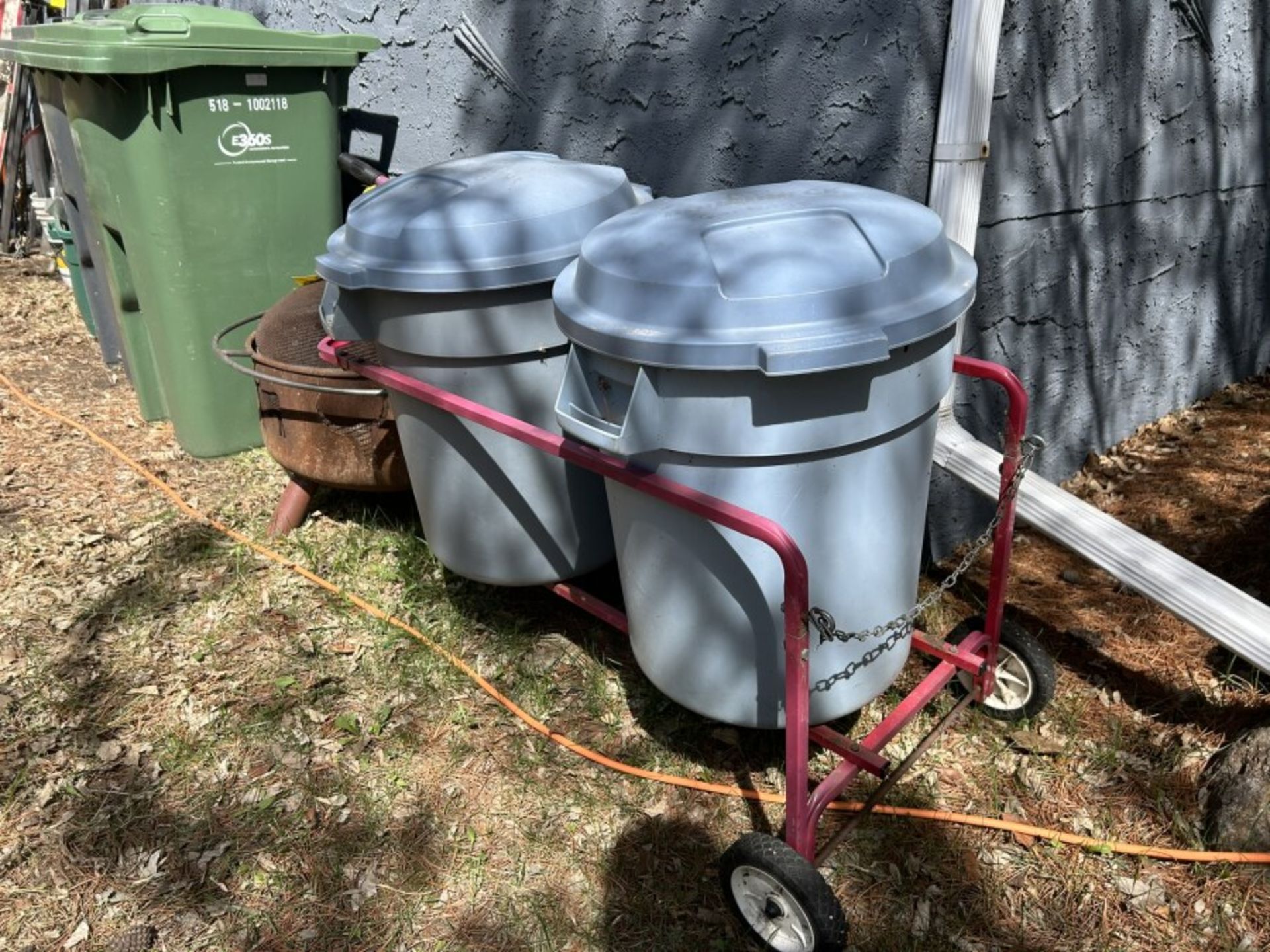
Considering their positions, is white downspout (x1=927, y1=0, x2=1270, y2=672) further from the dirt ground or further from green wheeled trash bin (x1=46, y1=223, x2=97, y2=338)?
green wheeled trash bin (x1=46, y1=223, x2=97, y2=338)

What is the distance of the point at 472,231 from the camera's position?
2.34 metres

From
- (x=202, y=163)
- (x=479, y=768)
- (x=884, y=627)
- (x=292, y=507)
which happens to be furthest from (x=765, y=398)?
(x=202, y=163)

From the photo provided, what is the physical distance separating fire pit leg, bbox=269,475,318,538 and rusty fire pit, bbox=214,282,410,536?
0.16 meters

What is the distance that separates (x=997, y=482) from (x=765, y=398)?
115 cm

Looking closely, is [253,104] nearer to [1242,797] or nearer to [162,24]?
[162,24]

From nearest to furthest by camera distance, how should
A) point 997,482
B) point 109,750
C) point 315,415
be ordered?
point 997,482 → point 109,750 → point 315,415

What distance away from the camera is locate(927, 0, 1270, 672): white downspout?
7.75 feet

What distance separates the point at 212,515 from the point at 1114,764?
3.25 metres

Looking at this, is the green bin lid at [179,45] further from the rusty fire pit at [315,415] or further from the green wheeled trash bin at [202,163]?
the rusty fire pit at [315,415]

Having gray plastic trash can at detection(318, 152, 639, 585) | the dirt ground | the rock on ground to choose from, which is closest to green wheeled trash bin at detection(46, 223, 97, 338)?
the dirt ground

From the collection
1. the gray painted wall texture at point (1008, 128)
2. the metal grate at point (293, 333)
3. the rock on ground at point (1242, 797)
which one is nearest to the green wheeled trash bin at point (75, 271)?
the gray painted wall texture at point (1008, 128)

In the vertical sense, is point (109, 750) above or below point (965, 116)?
below

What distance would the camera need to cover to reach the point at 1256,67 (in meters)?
4.03

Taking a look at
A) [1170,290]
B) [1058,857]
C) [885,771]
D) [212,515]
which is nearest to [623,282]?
[885,771]
